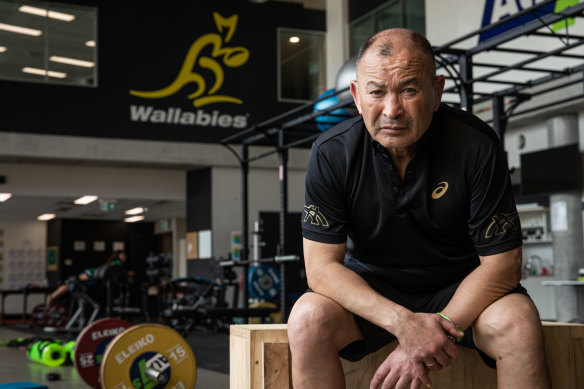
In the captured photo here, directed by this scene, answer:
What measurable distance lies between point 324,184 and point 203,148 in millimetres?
8985

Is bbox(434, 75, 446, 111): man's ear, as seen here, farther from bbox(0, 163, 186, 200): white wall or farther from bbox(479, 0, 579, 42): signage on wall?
bbox(0, 163, 186, 200): white wall

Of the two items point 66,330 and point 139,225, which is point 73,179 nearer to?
point 66,330

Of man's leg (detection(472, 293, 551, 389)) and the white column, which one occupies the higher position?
the white column

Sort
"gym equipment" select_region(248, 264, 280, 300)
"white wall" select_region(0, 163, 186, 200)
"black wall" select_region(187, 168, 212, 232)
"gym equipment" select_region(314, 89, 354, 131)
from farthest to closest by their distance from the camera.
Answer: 1. "black wall" select_region(187, 168, 212, 232)
2. "white wall" select_region(0, 163, 186, 200)
3. "gym equipment" select_region(248, 264, 280, 300)
4. "gym equipment" select_region(314, 89, 354, 131)

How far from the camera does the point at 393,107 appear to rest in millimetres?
1485

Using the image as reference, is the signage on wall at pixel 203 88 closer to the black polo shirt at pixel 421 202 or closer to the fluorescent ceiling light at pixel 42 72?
the fluorescent ceiling light at pixel 42 72

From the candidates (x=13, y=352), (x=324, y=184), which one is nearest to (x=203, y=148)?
(x=13, y=352)

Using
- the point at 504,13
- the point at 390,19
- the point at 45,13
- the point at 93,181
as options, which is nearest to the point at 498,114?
the point at 504,13

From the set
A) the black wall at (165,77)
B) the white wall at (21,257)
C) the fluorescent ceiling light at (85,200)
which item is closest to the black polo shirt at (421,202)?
the black wall at (165,77)

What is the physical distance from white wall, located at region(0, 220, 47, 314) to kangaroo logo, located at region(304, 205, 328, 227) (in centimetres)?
1504

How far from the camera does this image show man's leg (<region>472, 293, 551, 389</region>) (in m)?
1.37

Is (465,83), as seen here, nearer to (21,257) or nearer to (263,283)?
(263,283)

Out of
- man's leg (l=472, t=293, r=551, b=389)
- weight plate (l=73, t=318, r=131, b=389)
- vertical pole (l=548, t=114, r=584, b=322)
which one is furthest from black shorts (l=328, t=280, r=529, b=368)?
vertical pole (l=548, t=114, r=584, b=322)

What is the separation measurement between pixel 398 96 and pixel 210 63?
30.7 ft
